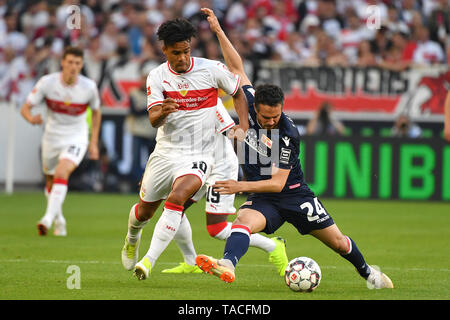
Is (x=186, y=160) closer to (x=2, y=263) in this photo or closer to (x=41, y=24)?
(x=2, y=263)

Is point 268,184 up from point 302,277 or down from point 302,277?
up

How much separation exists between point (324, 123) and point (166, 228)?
1100 cm

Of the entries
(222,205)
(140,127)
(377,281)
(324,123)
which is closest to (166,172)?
(222,205)

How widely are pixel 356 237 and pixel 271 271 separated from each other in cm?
355

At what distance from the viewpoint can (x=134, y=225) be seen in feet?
27.8

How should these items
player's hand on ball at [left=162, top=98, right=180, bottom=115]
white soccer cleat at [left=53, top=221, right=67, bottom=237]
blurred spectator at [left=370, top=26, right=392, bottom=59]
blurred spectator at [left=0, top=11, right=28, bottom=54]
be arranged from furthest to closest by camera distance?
1. blurred spectator at [left=0, top=11, right=28, bottom=54]
2. blurred spectator at [left=370, top=26, right=392, bottom=59]
3. white soccer cleat at [left=53, top=221, right=67, bottom=237]
4. player's hand on ball at [left=162, top=98, right=180, bottom=115]

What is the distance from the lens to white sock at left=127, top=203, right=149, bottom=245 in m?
8.42

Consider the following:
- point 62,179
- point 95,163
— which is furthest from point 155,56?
point 62,179

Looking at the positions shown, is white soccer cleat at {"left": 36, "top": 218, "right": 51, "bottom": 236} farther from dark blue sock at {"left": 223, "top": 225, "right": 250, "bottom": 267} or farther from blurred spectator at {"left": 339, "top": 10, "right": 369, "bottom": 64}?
blurred spectator at {"left": 339, "top": 10, "right": 369, "bottom": 64}

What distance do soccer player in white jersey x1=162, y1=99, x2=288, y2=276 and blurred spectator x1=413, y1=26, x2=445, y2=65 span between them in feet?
37.6

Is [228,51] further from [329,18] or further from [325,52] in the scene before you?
[329,18]

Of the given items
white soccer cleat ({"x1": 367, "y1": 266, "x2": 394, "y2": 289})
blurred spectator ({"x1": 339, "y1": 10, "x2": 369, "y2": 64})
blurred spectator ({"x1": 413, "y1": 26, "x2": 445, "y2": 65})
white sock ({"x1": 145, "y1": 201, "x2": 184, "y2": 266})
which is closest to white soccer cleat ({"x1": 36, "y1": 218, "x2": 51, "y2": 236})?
white sock ({"x1": 145, "y1": 201, "x2": 184, "y2": 266})

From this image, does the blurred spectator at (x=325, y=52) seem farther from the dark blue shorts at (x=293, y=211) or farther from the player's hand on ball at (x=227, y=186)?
the player's hand on ball at (x=227, y=186)

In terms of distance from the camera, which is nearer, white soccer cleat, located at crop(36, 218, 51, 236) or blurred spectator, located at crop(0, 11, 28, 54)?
white soccer cleat, located at crop(36, 218, 51, 236)
